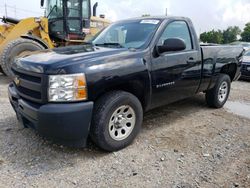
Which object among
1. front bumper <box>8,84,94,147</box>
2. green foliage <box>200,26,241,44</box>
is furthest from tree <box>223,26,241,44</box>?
front bumper <box>8,84,94,147</box>

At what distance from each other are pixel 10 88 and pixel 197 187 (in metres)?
3.09

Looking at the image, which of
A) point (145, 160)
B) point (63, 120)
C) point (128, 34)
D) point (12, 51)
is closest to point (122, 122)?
point (145, 160)

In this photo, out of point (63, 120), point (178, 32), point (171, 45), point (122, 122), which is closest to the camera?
point (63, 120)

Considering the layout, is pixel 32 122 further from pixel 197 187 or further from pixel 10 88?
pixel 197 187

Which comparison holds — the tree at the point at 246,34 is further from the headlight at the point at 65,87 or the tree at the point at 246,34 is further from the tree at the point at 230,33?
the headlight at the point at 65,87

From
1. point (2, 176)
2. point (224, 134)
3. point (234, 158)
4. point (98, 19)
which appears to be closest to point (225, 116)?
point (224, 134)

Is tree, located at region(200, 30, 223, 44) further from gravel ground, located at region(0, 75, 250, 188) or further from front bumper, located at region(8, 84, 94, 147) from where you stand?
front bumper, located at region(8, 84, 94, 147)

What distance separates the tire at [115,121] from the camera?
366cm

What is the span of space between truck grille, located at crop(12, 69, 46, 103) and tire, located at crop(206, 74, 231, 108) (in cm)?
389

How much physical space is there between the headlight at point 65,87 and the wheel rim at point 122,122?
2.21 feet

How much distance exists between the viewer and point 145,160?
376 cm

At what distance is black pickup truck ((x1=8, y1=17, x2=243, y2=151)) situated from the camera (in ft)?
11.1

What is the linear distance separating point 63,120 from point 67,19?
23.5 ft

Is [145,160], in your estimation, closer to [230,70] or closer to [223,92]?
[223,92]
